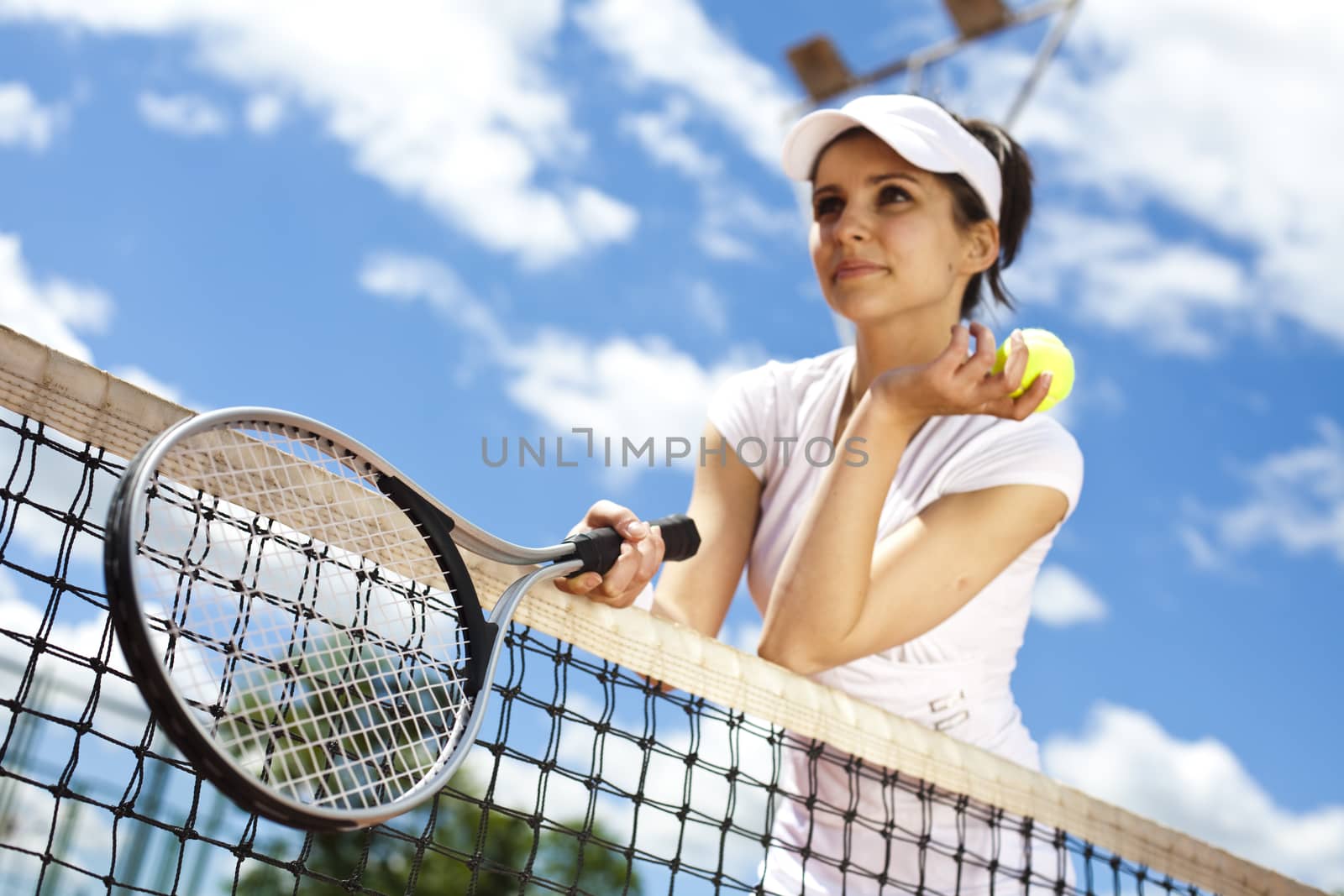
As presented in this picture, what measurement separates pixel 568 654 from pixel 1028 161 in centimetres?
174

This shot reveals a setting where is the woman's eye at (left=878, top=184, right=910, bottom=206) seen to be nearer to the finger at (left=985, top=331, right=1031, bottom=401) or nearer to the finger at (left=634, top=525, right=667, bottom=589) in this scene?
the finger at (left=985, top=331, right=1031, bottom=401)

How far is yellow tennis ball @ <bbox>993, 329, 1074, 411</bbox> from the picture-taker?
245 centimetres

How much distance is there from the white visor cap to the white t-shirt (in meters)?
0.53

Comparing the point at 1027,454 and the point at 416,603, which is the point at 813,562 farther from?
the point at 416,603

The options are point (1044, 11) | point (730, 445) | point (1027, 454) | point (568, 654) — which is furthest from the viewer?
point (1044, 11)

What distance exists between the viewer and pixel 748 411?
292 cm

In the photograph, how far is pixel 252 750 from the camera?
1.36 metres

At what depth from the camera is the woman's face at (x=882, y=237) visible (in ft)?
8.59

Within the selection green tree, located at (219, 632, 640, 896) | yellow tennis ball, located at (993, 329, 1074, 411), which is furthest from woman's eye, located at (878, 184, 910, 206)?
green tree, located at (219, 632, 640, 896)

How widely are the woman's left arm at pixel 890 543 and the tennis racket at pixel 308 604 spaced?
459 mm

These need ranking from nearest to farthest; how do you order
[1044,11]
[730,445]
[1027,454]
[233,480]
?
[233,480] → [1027,454] → [730,445] → [1044,11]

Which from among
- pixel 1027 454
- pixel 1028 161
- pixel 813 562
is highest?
pixel 1028 161

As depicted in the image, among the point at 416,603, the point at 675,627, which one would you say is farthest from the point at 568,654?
the point at 416,603

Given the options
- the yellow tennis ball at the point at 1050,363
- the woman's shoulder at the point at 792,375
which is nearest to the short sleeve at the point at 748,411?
the woman's shoulder at the point at 792,375
